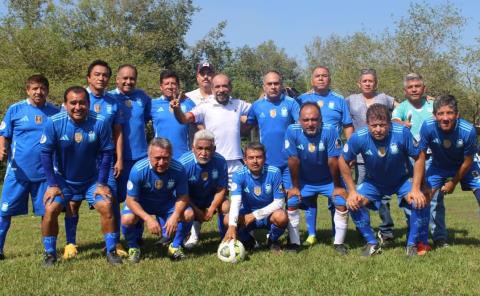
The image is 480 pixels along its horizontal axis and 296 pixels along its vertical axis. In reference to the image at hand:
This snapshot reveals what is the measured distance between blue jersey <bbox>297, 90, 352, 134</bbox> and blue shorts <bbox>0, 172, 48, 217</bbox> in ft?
13.1

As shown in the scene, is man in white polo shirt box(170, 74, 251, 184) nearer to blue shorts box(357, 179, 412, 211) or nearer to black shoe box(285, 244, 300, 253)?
black shoe box(285, 244, 300, 253)

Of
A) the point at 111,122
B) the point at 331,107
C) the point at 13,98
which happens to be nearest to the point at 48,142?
the point at 111,122

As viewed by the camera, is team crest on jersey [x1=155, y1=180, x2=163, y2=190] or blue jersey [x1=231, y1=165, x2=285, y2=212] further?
blue jersey [x1=231, y1=165, x2=285, y2=212]

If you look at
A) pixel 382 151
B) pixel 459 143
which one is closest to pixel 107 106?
pixel 382 151

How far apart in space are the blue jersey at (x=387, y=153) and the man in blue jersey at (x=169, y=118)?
2401mm

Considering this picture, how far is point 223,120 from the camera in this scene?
25.6ft

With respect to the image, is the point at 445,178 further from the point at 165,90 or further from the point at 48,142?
the point at 48,142

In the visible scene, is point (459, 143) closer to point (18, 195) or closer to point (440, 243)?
point (440, 243)

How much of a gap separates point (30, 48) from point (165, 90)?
2809 centimetres

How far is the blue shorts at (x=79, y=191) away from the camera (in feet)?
21.9

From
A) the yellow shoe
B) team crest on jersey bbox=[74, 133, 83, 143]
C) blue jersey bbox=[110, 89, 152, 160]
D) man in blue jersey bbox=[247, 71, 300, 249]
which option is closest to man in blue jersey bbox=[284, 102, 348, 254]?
man in blue jersey bbox=[247, 71, 300, 249]

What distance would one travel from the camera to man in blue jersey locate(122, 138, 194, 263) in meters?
6.50

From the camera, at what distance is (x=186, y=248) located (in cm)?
768

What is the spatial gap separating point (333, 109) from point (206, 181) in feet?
7.46
